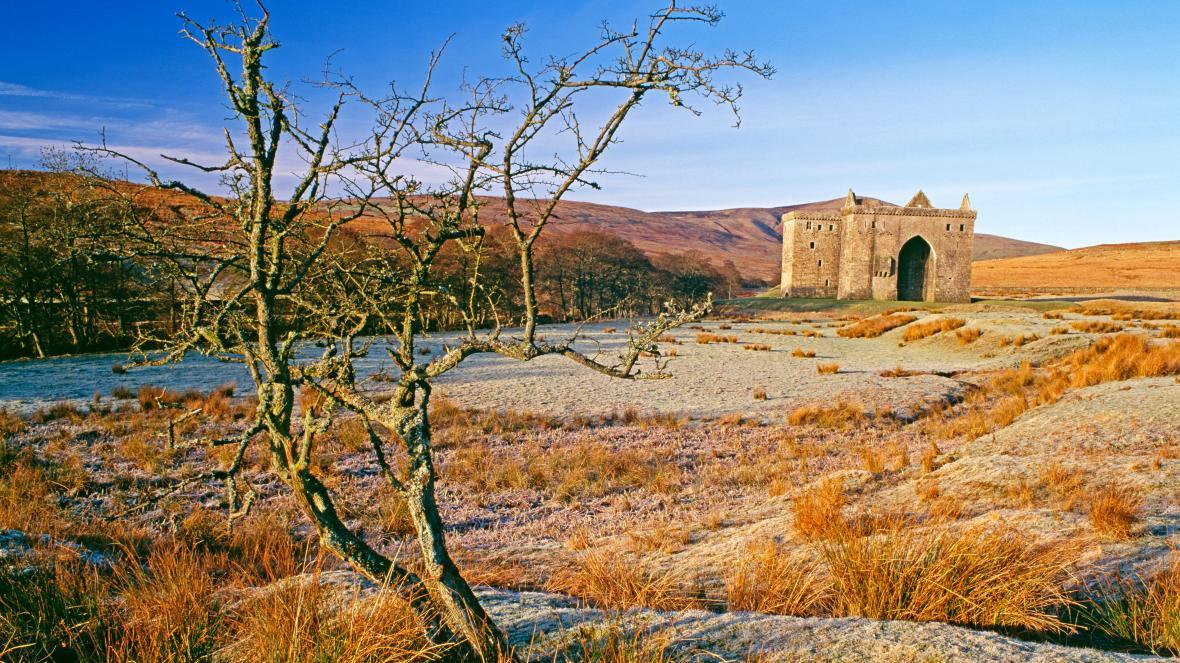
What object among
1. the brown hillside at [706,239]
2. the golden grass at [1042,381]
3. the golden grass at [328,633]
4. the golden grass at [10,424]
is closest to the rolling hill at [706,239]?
the brown hillside at [706,239]

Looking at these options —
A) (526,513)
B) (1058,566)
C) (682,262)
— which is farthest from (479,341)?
(682,262)

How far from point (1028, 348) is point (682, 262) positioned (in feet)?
150

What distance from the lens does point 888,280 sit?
43594mm

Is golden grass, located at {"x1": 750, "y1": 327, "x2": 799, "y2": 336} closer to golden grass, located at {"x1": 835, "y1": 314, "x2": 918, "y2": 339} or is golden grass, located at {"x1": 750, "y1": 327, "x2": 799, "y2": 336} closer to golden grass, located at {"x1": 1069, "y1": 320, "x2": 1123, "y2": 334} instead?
golden grass, located at {"x1": 835, "y1": 314, "x2": 918, "y2": 339}

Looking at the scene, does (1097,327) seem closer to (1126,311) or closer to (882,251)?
(1126,311)

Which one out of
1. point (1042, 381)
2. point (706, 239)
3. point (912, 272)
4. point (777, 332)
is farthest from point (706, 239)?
point (1042, 381)

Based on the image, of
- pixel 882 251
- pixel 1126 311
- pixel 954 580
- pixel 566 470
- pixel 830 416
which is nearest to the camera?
pixel 954 580

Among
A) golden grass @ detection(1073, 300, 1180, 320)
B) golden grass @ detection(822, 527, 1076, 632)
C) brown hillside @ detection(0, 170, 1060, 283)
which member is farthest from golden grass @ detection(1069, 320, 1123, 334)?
brown hillside @ detection(0, 170, 1060, 283)

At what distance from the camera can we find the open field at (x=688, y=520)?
306 centimetres

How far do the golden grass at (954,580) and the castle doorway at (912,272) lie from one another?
153 ft

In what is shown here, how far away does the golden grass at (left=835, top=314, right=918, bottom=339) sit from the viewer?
88.1ft

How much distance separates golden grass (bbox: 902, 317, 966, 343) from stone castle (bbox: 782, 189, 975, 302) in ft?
67.1

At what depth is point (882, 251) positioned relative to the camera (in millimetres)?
43281

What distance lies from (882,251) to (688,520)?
4316cm
